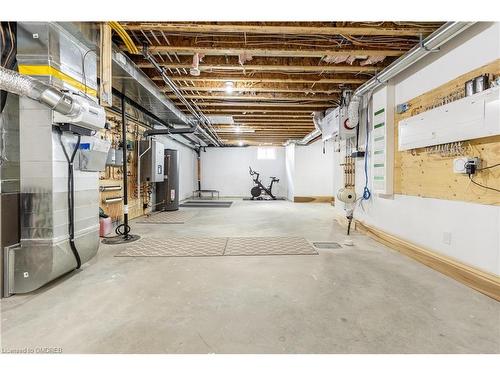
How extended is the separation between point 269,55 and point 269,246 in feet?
8.24

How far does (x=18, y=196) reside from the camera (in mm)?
2047

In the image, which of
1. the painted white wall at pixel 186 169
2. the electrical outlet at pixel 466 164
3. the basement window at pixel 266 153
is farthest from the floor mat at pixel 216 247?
the basement window at pixel 266 153

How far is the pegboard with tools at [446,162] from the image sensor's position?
2.11m

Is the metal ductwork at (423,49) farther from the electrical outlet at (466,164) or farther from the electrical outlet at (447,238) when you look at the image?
the electrical outlet at (447,238)

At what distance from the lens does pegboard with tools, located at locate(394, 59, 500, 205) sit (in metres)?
2.11

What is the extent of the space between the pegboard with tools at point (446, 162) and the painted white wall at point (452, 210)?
7cm

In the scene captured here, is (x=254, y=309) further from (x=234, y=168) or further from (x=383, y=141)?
(x=234, y=168)

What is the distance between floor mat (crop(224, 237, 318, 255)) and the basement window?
825 centimetres

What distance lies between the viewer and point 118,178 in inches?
189

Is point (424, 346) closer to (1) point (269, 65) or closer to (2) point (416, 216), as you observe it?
(2) point (416, 216)

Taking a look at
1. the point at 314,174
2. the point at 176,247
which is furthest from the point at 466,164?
the point at 314,174

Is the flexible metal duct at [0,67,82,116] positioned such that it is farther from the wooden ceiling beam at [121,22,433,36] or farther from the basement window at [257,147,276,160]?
the basement window at [257,147,276,160]

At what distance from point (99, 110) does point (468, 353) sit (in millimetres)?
3313

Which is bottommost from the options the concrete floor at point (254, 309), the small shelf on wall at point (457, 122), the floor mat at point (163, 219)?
the concrete floor at point (254, 309)
